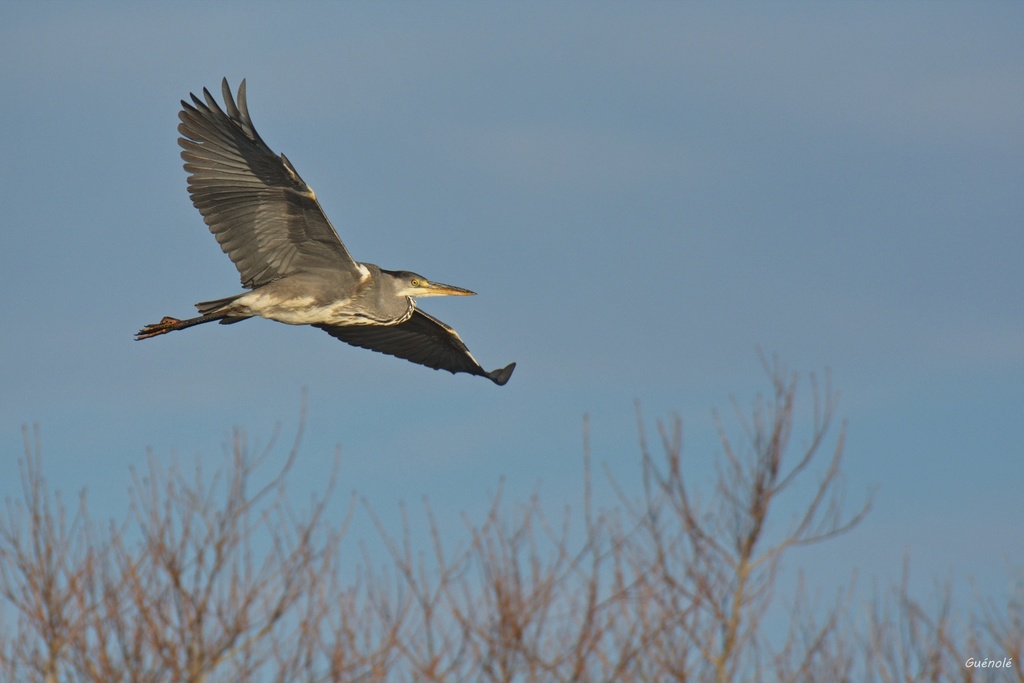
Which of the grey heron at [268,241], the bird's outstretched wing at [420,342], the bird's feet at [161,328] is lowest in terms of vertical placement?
the bird's feet at [161,328]

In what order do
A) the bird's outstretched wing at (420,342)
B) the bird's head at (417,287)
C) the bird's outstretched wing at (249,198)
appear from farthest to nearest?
the bird's outstretched wing at (420,342) < the bird's head at (417,287) < the bird's outstretched wing at (249,198)

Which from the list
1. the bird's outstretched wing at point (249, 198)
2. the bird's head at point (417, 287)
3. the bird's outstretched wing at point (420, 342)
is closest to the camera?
the bird's outstretched wing at point (249, 198)

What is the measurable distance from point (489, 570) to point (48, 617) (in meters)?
3.49

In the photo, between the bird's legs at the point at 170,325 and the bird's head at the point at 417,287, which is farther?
the bird's head at the point at 417,287

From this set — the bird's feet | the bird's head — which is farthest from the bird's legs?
the bird's head

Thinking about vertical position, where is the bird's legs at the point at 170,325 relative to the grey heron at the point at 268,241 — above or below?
below

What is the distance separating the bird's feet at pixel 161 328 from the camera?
10.4 meters

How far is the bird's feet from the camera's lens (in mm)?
10414

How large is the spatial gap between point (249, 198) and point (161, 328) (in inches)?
57.1

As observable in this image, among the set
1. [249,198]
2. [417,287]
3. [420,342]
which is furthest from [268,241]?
[420,342]

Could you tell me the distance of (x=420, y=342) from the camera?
44.5ft

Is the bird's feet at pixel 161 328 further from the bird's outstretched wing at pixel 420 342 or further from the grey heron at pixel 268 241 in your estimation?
the bird's outstretched wing at pixel 420 342

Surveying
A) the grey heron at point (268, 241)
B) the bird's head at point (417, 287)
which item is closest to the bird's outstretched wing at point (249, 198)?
the grey heron at point (268, 241)

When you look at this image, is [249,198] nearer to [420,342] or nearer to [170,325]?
[170,325]
